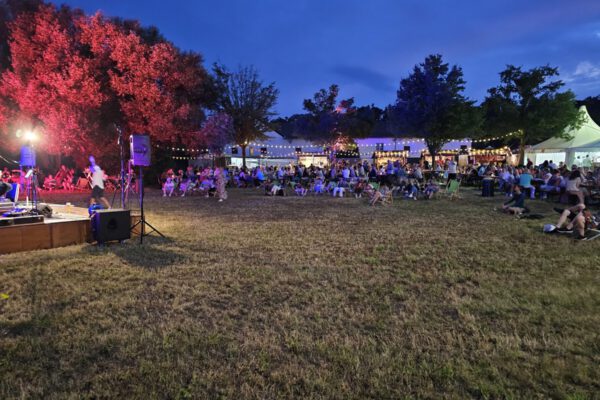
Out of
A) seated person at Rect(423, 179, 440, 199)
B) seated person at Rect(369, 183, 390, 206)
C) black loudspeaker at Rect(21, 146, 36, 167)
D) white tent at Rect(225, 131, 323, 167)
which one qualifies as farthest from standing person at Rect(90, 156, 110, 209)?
white tent at Rect(225, 131, 323, 167)

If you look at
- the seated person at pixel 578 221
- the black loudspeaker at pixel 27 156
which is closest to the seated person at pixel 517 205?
the seated person at pixel 578 221

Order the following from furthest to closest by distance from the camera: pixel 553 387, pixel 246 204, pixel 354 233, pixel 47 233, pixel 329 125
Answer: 1. pixel 329 125
2. pixel 246 204
3. pixel 354 233
4. pixel 47 233
5. pixel 553 387

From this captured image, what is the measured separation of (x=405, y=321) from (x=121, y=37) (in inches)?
718

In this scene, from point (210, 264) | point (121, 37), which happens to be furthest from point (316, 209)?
point (121, 37)

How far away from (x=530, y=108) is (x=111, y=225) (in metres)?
33.4

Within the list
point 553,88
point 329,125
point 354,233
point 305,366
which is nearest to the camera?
point 305,366

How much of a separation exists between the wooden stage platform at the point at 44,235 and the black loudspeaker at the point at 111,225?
1.43 ft

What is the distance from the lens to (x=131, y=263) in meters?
5.10

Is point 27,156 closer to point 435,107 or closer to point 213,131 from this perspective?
point 213,131

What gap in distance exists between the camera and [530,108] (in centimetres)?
2953

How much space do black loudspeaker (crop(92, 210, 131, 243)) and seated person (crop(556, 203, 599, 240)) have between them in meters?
8.13

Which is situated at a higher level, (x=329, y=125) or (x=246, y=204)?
(x=329, y=125)

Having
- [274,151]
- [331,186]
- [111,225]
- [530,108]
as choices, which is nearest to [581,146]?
[530,108]

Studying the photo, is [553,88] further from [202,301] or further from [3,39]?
[3,39]
